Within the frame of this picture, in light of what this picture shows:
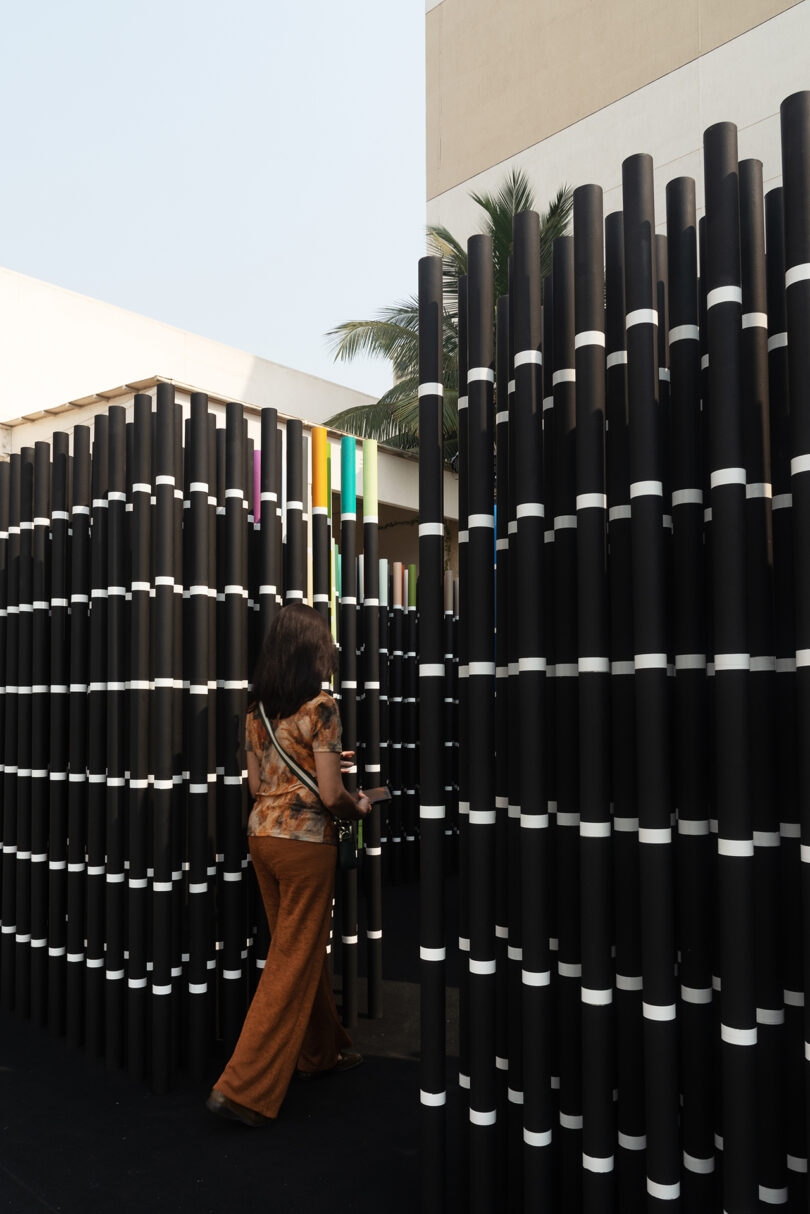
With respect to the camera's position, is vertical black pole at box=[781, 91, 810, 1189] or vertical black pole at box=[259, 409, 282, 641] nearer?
vertical black pole at box=[781, 91, 810, 1189]

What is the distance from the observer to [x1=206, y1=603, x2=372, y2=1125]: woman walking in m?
3.31

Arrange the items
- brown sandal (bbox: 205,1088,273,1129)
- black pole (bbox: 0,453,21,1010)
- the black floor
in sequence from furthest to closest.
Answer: black pole (bbox: 0,453,21,1010) → brown sandal (bbox: 205,1088,273,1129) → the black floor

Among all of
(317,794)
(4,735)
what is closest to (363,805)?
(317,794)

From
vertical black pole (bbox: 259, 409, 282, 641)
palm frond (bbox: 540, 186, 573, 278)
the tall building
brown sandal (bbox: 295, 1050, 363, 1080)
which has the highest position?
the tall building

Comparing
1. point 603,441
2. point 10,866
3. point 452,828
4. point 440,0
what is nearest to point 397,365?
point 440,0

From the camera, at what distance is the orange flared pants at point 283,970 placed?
3.30m

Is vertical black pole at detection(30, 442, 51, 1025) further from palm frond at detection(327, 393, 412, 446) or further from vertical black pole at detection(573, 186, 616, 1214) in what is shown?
palm frond at detection(327, 393, 412, 446)

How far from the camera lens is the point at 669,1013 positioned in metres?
2.08

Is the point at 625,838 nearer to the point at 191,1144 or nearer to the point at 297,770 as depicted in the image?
the point at 297,770

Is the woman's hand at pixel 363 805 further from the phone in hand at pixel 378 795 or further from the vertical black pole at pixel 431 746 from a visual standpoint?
the vertical black pole at pixel 431 746

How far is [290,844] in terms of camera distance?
3.39 metres

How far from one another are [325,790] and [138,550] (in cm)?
126

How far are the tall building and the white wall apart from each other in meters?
4.13

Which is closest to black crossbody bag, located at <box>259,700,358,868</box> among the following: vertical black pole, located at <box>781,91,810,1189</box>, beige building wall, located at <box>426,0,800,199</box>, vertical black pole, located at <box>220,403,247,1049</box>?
vertical black pole, located at <box>220,403,247,1049</box>
